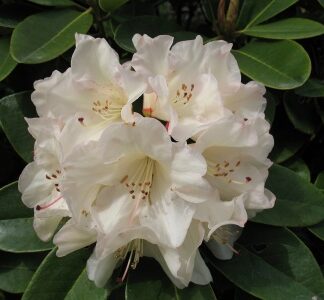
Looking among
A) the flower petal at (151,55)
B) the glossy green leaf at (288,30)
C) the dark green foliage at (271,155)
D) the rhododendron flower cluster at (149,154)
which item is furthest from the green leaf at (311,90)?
the flower petal at (151,55)

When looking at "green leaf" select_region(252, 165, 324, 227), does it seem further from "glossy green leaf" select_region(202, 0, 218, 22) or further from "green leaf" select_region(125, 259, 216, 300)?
"glossy green leaf" select_region(202, 0, 218, 22)

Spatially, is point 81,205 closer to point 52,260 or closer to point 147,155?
point 147,155

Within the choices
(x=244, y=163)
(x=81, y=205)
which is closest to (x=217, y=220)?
(x=244, y=163)

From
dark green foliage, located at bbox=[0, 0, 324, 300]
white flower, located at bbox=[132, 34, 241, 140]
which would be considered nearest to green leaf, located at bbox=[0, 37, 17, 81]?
dark green foliage, located at bbox=[0, 0, 324, 300]

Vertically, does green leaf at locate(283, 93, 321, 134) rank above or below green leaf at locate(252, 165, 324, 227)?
above

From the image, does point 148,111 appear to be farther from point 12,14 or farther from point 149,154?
point 12,14

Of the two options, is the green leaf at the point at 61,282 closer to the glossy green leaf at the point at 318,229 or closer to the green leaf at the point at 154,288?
the green leaf at the point at 154,288
